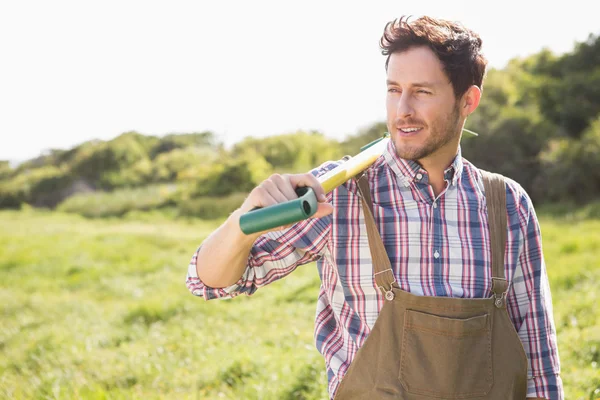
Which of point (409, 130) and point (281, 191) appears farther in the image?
point (409, 130)

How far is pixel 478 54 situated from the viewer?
198 centimetres

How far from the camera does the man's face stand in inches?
71.5

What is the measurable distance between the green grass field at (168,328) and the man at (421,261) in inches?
59.5

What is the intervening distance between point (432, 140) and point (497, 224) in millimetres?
337

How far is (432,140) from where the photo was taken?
1.85 m

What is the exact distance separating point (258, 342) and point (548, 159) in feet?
32.8

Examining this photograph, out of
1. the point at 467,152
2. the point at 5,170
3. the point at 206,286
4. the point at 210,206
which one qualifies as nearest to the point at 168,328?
the point at 206,286

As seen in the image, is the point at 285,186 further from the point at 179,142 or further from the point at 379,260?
the point at 179,142

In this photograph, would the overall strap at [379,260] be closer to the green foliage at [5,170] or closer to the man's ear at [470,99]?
the man's ear at [470,99]

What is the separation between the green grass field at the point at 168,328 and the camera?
3.66 m

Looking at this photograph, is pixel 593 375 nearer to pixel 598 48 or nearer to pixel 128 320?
pixel 128 320

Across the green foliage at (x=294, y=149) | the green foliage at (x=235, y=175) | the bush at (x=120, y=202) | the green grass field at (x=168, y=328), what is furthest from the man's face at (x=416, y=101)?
the bush at (x=120, y=202)

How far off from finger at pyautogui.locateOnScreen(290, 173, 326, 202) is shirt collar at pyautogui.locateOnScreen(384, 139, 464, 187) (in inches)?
18.6

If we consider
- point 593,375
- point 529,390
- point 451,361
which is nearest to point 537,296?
point 529,390
